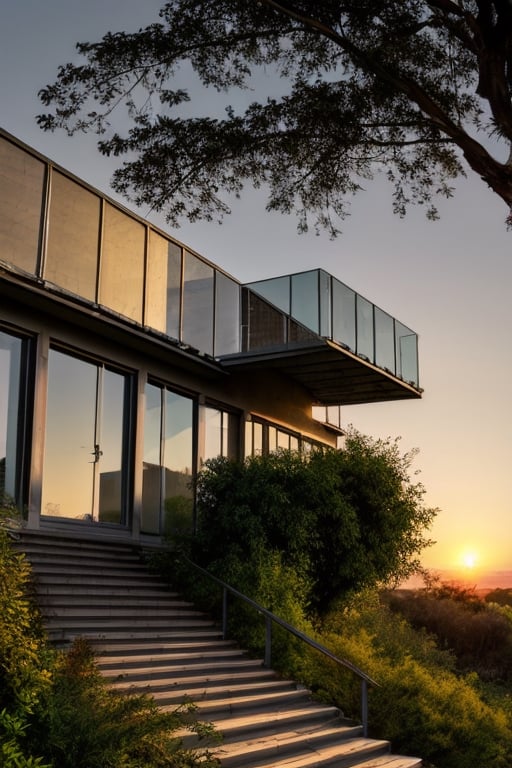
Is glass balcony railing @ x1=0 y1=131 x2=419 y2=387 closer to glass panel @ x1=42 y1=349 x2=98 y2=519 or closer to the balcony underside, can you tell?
the balcony underside

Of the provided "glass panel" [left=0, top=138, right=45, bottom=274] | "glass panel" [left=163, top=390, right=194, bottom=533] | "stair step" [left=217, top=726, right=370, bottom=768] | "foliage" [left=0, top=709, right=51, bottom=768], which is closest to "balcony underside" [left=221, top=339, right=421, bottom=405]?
"glass panel" [left=163, top=390, right=194, bottom=533]

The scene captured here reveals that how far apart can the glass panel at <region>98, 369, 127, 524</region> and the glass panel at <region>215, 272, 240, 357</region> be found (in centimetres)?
284

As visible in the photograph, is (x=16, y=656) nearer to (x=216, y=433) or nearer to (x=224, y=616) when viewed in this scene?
(x=224, y=616)

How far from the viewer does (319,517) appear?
15.6 meters

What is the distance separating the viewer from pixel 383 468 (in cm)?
1644

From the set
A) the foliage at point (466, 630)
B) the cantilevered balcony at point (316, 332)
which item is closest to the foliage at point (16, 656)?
the cantilevered balcony at point (316, 332)

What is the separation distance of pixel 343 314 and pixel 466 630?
935cm

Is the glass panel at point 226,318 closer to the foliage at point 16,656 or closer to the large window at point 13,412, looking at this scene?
Answer: the large window at point 13,412

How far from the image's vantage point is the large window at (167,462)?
16.6 m

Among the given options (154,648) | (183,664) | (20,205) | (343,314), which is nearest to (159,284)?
(20,205)

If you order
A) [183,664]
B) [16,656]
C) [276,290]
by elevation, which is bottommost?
[183,664]

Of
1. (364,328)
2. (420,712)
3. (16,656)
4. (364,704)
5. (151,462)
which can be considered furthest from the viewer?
(364,328)

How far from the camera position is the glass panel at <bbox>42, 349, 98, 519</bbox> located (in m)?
14.2

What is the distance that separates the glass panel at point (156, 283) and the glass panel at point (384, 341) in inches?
216
